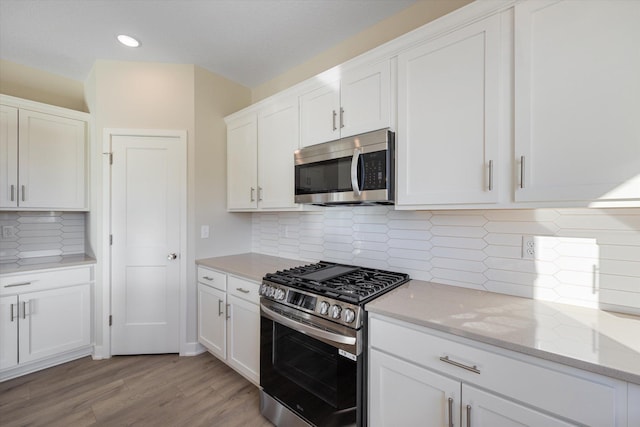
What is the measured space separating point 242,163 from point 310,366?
189 cm

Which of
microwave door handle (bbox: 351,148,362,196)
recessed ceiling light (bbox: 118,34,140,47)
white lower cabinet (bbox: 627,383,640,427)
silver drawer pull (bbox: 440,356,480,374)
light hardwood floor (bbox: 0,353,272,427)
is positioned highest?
recessed ceiling light (bbox: 118,34,140,47)

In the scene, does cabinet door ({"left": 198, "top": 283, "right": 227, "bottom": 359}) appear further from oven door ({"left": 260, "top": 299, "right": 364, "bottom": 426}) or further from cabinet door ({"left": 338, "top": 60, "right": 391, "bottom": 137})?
cabinet door ({"left": 338, "top": 60, "right": 391, "bottom": 137})

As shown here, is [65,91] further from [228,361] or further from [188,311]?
[228,361]

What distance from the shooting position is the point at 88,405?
1979mm

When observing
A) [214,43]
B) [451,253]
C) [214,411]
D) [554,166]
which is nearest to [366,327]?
[451,253]

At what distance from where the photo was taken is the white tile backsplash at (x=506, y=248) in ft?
4.13

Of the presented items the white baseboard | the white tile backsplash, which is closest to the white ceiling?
the white tile backsplash

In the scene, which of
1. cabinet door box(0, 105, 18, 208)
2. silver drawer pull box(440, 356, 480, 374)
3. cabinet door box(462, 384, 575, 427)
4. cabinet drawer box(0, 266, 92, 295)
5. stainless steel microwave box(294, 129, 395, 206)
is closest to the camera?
cabinet door box(462, 384, 575, 427)

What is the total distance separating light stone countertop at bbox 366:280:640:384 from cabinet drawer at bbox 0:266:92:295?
9.01 feet

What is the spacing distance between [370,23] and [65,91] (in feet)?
10.7

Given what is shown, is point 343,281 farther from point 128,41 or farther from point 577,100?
point 128,41

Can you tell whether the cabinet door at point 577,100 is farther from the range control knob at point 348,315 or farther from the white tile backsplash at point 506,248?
the range control knob at point 348,315

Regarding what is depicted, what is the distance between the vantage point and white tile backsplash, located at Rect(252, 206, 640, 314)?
1.26 meters

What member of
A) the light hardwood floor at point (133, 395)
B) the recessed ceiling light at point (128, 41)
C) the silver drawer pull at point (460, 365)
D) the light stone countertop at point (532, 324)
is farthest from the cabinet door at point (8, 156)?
the silver drawer pull at point (460, 365)
